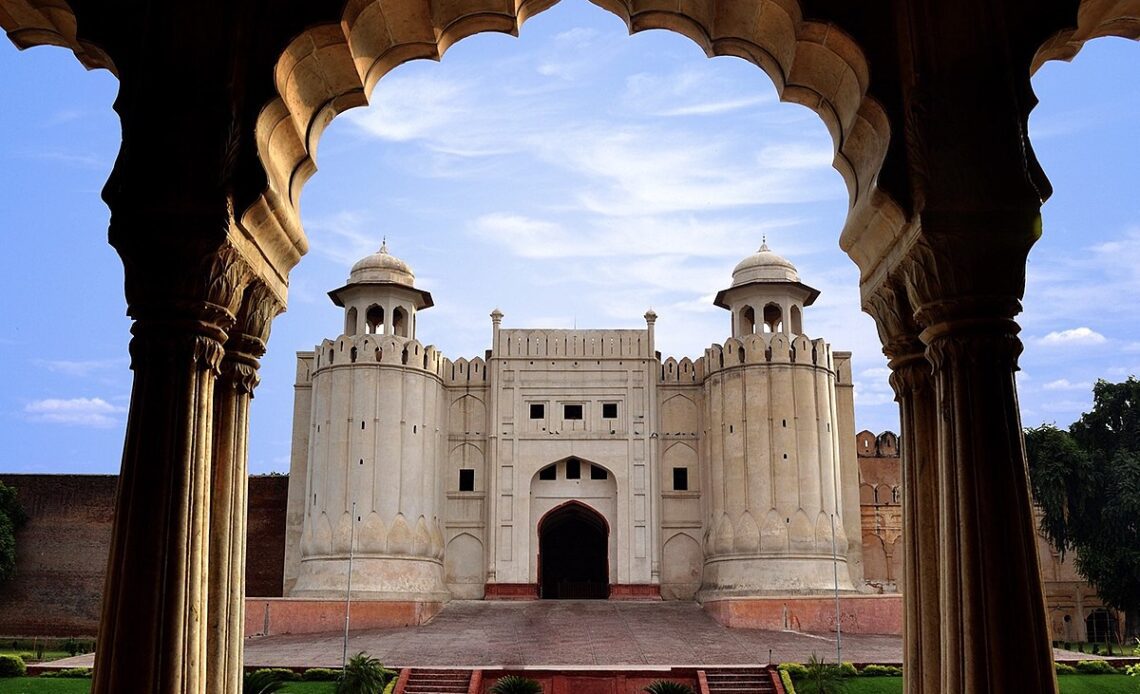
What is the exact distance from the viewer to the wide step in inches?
645

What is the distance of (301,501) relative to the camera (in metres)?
29.2

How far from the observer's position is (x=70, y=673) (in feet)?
56.0

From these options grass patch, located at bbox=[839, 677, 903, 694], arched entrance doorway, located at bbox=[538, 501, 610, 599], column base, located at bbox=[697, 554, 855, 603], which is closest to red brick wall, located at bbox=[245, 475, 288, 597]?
arched entrance doorway, located at bbox=[538, 501, 610, 599]

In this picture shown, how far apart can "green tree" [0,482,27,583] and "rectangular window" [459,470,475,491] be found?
11.5 m

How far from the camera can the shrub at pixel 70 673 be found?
16938mm

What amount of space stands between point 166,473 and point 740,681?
14.4 meters

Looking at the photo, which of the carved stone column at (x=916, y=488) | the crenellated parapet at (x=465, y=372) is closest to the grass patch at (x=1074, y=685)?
the carved stone column at (x=916, y=488)

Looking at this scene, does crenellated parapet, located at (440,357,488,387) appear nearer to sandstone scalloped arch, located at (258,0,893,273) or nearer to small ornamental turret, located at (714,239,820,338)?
small ornamental turret, located at (714,239,820,338)

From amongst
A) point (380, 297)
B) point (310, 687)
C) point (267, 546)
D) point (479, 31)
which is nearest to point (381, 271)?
point (380, 297)

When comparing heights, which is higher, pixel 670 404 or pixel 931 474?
pixel 670 404

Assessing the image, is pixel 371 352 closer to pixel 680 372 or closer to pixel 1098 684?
pixel 680 372

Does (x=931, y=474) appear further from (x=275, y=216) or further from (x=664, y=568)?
(x=664, y=568)

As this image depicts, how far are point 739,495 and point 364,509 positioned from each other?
359 inches

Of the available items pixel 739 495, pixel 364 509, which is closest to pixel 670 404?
pixel 739 495
